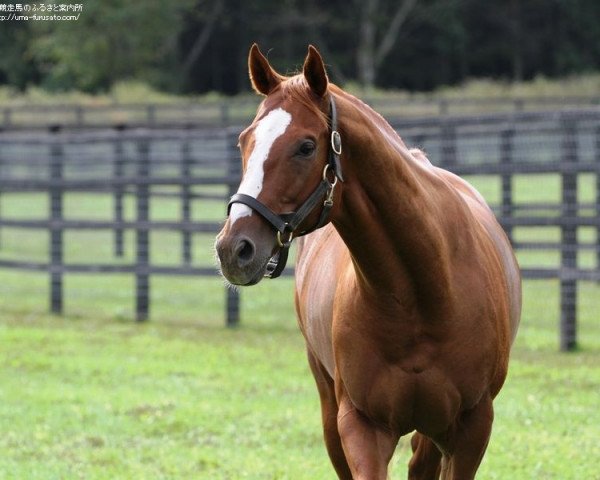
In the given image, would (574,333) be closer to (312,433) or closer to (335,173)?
(312,433)

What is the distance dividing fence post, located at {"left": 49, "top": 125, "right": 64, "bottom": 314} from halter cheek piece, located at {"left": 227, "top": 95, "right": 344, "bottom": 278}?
983 cm

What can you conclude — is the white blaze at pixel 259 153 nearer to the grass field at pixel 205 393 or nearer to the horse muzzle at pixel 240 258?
the horse muzzle at pixel 240 258

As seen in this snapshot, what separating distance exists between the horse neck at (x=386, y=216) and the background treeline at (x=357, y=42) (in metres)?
46.2

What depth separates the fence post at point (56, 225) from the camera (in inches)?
527

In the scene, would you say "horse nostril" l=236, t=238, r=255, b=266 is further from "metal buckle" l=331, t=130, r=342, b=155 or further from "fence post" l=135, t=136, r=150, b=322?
"fence post" l=135, t=136, r=150, b=322

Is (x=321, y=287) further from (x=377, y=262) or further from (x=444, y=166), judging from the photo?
(x=444, y=166)

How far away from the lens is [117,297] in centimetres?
1470

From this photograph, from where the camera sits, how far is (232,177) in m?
12.0

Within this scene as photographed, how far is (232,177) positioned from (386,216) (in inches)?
313

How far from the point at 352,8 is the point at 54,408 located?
48.7 m

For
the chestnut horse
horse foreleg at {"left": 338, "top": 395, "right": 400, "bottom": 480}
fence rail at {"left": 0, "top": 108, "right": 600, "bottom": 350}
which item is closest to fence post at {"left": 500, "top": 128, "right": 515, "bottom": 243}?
fence rail at {"left": 0, "top": 108, "right": 600, "bottom": 350}

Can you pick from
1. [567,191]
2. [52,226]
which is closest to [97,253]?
[52,226]

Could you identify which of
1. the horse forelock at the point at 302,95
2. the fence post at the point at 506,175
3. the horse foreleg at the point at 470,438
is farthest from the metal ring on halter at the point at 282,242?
the fence post at the point at 506,175

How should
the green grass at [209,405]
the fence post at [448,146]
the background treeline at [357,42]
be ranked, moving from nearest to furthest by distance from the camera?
the green grass at [209,405], the fence post at [448,146], the background treeline at [357,42]
